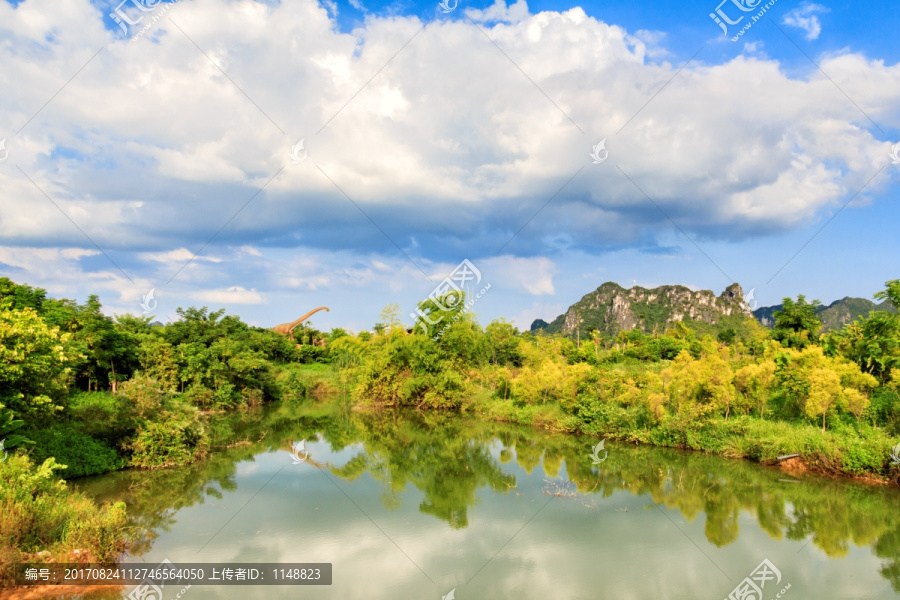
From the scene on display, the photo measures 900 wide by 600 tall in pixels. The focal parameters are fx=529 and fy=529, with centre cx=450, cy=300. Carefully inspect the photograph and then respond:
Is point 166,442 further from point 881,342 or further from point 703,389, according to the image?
point 881,342

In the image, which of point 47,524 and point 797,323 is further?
point 797,323

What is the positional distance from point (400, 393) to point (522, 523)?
17.8 m

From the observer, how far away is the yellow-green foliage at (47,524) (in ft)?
23.1

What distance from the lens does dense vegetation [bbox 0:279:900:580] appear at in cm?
877

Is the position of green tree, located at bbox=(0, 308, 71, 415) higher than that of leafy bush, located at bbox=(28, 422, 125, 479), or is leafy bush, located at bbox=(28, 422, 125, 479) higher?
green tree, located at bbox=(0, 308, 71, 415)

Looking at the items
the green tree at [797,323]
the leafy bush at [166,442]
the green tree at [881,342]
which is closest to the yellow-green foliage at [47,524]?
the leafy bush at [166,442]

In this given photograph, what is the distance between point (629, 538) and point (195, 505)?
354 inches

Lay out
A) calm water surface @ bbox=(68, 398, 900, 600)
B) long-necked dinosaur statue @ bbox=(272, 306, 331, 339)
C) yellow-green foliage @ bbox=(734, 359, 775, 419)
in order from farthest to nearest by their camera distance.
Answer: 1. long-necked dinosaur statue @ bbox=(272, 306, 331, 339)
2. yellow-green foliage @ bbox=(734, 359, 775, 419)
3. calm water surface @ bbox=(68, 398, 900, 600)

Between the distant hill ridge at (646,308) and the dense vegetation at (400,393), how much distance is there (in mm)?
57836

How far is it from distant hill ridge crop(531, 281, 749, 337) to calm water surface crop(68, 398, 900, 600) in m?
70.9

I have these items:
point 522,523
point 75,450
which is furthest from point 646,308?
point 75,450

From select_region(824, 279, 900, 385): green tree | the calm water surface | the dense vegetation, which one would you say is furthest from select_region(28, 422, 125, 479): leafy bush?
select_region(824, 279, 900, 385): green tree

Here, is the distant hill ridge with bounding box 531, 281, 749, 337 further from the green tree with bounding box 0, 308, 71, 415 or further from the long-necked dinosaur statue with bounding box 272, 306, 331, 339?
the green tree with bounding box 0, 308, 71, 415

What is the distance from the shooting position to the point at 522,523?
10.3m
